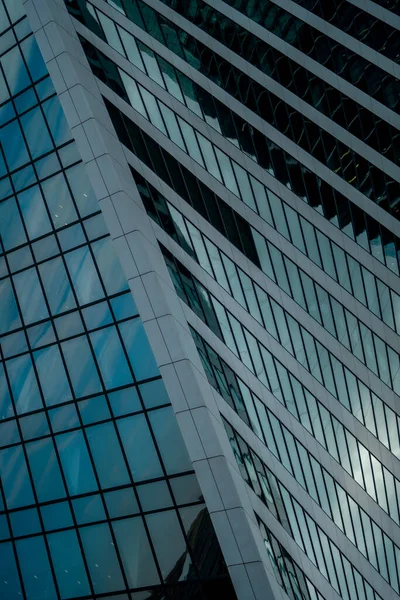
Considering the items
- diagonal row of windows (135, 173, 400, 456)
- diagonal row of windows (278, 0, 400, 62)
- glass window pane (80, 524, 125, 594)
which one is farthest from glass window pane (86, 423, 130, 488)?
diagonal row of windows (278, 0, 400, 62)

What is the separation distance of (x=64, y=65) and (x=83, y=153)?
150 inches

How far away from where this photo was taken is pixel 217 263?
30.6 m

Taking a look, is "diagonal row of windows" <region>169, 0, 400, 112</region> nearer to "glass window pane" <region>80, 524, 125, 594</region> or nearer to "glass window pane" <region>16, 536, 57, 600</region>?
"glass window pane" <region>80, 524, 125, 594</region>

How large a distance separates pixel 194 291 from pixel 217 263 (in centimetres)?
214

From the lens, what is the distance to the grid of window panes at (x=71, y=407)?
26.4 meters

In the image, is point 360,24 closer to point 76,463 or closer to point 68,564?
point 76,463

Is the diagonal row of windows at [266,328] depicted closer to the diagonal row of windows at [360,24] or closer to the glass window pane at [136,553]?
the glass window pane at [136,553]

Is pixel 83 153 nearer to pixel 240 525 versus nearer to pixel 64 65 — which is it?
pixel 64 65

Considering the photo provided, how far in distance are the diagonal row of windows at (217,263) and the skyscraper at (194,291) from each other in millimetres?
95

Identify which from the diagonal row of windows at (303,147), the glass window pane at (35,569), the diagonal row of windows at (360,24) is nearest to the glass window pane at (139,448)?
the glass window pane at (35,569)

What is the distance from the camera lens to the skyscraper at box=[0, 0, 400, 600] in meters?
26.6

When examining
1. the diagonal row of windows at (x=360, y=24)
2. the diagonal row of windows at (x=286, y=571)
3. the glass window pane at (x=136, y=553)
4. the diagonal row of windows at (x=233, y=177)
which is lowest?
the diagonal row of windows at (x=286, y=571)

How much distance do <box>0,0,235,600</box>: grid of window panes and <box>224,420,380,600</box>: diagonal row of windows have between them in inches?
124

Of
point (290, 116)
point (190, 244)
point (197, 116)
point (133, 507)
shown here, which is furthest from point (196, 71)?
point (133, 507)
